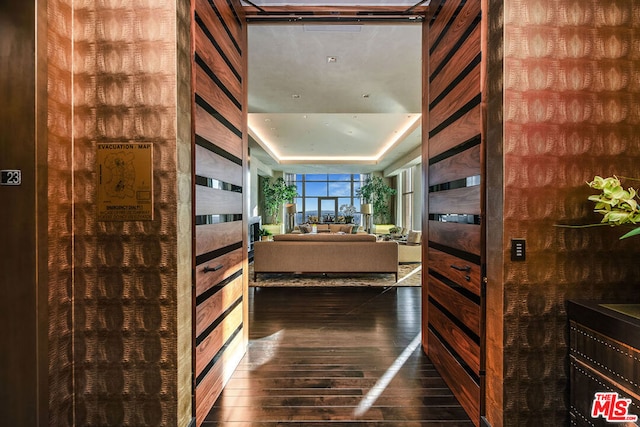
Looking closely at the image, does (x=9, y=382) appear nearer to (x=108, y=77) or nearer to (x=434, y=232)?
(x=108, y=77)

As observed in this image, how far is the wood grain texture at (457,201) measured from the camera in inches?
73.6

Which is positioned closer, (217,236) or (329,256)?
(217,236)

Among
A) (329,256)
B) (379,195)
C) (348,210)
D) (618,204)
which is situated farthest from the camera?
(348,210)

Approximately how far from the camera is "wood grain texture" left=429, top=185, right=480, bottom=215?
73.6 inches

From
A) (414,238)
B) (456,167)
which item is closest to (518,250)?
(456,167)

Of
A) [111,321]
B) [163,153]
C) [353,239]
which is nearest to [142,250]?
[111,321]

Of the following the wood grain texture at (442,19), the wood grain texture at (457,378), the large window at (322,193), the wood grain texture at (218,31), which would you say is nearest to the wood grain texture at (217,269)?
the wood grain texture at (218,31)

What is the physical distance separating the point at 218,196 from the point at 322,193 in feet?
48.6

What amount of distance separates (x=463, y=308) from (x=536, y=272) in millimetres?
528

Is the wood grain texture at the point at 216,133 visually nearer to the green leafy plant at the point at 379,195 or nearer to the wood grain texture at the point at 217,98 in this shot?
the wood grain texture at the point at 217,98

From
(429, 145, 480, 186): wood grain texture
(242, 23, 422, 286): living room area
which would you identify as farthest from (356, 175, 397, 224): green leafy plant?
(429, 145, 480, 186): wood grain texture

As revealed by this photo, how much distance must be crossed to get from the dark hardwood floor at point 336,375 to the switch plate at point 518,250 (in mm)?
1082

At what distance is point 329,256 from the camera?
17.9 ft

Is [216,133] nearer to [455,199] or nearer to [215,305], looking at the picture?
[215,305]
